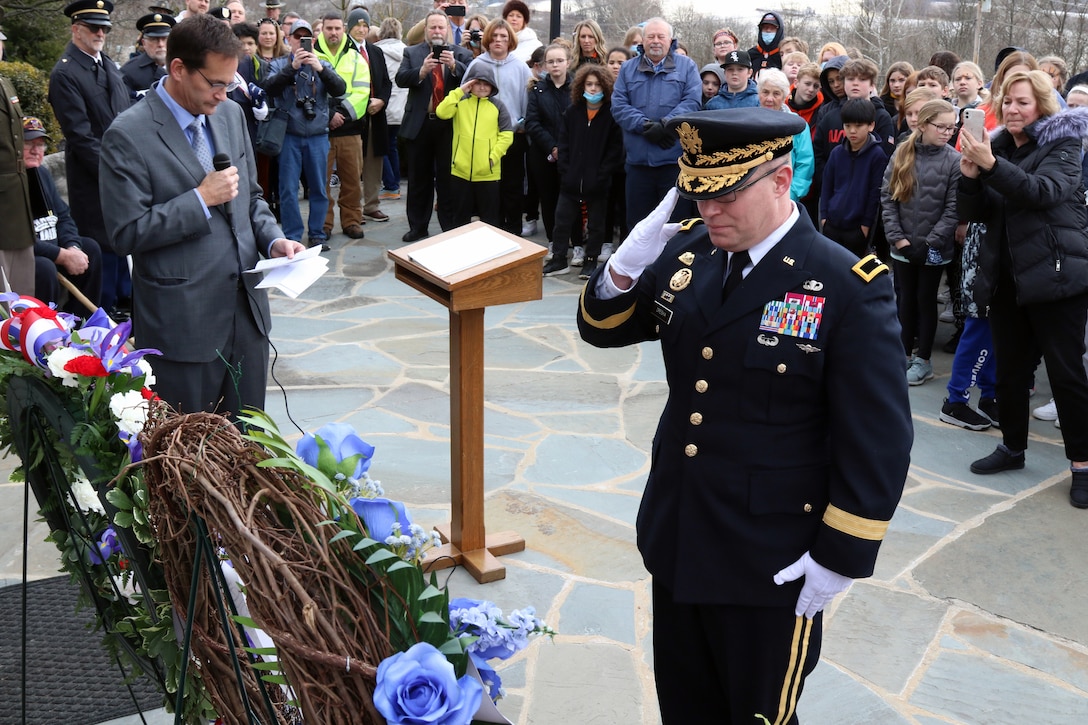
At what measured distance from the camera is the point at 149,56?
857 centimetres

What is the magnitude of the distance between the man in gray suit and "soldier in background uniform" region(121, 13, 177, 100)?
4.83m

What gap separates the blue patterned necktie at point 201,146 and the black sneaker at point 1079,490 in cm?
430

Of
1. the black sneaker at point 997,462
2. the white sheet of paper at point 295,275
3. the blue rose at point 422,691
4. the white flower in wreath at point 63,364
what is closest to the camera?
the blue rose at point 422,691

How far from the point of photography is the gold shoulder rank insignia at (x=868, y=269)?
2.37 m

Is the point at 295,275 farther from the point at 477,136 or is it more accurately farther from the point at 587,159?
the point at 477,136

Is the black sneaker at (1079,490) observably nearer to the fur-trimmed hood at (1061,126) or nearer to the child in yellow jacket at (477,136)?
the fur-trimmed hood at (1061,126)

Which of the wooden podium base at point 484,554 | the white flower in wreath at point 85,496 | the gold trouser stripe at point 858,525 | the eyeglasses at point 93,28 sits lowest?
the wooden podium base at point 484,554

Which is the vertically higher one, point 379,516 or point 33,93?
point 379,516

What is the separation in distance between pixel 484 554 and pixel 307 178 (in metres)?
6.67

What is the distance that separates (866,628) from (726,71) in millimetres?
5626

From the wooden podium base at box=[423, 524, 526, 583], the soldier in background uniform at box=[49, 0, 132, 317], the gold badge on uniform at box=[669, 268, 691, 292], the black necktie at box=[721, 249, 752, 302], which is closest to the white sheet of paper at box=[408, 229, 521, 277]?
the wooden podium base at box=[423, 524, 526, 583]

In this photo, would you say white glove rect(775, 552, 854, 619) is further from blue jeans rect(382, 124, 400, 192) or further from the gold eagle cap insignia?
blue jeans rect(382, 124, 400, 192)

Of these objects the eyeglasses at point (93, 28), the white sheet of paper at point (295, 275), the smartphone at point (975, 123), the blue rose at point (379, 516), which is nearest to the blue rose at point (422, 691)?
the blue rose at point (379, 516)

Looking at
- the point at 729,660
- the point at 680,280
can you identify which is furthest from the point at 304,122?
the point at 729,660
